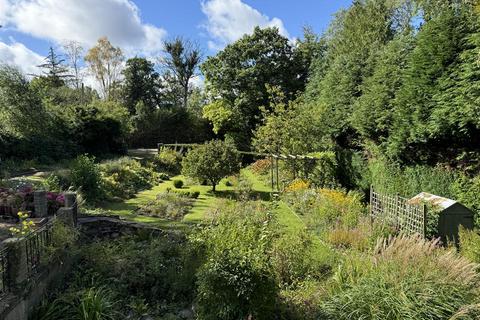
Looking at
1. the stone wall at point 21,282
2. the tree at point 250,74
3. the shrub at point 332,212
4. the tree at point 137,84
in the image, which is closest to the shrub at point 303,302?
the stone wall at point 21,282

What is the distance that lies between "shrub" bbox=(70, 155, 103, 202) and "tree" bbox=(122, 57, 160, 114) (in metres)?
22.5

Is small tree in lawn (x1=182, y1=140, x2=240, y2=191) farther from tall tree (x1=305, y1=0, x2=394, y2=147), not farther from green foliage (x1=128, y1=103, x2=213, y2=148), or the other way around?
green foliage (x1=128, y1=103, x2=213, y2=148)

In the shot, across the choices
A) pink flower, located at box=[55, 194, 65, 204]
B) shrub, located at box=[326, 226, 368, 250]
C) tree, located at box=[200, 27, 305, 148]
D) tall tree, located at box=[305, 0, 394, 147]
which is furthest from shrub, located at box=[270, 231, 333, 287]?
tree, located at box=[200, 27, 305, 148]

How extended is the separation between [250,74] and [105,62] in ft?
57.1

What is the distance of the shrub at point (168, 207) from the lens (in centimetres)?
1157

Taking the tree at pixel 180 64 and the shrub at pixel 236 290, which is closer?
the shrub at pixel 236 290

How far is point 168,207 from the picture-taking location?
12.0 meters

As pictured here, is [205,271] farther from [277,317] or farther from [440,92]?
[440,92]

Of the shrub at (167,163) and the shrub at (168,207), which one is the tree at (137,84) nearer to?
the shrub at (167,163)

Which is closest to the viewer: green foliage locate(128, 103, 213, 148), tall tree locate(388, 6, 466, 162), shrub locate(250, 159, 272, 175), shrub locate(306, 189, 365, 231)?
tall tree locate(388, 6, 466, 162)

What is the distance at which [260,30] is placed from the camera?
2853 cm

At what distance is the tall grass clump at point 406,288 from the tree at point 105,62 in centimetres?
3610

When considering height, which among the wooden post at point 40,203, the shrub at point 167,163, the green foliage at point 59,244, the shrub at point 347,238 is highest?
the shrub at point 167,163

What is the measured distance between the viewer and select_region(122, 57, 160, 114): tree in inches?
1380
